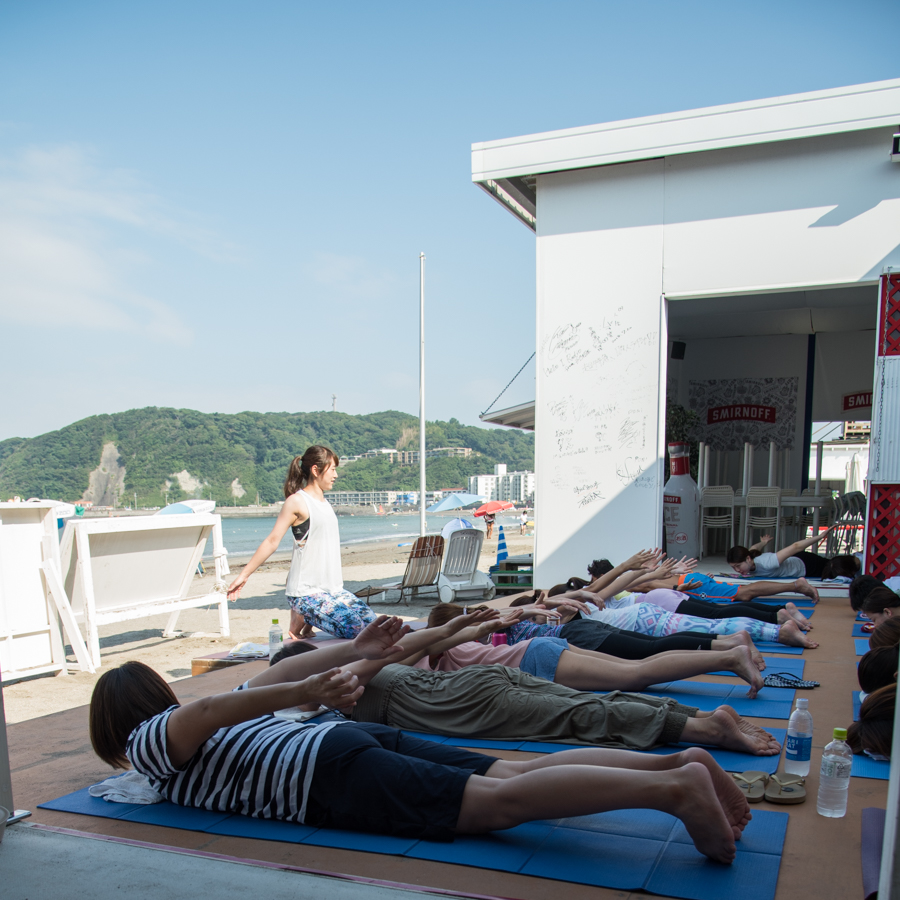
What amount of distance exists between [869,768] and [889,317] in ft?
18.6

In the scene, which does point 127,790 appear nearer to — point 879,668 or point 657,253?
point 879,668

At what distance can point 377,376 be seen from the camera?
76.5 m

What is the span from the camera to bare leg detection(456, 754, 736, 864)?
182 cm

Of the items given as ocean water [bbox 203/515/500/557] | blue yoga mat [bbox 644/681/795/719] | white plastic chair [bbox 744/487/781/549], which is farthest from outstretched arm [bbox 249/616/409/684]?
ocean water [bbox 203/515/500/557]

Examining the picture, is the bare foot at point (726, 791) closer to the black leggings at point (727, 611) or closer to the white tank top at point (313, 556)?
the white tank top at point (313, 556)

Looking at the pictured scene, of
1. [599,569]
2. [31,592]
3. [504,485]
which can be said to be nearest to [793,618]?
[599,569]

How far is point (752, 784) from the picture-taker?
98.0 inches

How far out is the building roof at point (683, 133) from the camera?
7078 mm

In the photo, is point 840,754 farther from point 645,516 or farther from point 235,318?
point 235,318

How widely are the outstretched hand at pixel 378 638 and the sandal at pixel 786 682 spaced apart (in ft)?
8.23

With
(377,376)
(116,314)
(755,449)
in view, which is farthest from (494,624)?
(116,314)

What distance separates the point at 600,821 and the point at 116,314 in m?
81.7

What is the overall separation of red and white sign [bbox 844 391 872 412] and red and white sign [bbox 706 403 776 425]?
119 centimetres

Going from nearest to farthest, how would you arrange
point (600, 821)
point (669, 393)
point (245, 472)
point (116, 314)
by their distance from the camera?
point (600, 821) → point (669, 393) → point (245, 472) → point (116, 314)
